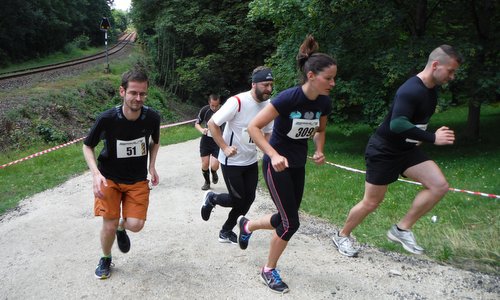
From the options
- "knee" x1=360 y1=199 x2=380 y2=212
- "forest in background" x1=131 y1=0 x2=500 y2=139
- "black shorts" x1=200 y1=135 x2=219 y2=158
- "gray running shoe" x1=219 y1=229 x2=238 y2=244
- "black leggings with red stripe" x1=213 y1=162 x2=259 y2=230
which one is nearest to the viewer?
"knee" x1=360 y1=199 x2=380 y2=212

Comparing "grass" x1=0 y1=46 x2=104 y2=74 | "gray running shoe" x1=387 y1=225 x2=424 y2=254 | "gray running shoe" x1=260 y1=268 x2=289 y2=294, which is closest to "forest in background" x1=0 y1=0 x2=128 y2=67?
"grass" x1=0 y1=46 x2=104 y2=74

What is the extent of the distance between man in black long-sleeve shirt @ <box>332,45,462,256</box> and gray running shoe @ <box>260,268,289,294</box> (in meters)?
1.12

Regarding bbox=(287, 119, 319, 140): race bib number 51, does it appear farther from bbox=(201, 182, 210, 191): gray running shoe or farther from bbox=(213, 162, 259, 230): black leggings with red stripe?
bbox=(201, 182, 210, 191): gray running shoe

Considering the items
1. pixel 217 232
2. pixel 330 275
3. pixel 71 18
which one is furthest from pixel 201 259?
pixel 71 18

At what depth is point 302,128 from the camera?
4.03 m

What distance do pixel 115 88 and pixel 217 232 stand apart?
64.8ft

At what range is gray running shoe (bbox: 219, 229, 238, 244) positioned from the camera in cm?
542

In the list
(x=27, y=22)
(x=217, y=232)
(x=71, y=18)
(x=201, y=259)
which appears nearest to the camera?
(x=201, y=259)

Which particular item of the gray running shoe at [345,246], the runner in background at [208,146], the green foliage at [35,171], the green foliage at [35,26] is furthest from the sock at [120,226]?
the green foliage at [35,26]

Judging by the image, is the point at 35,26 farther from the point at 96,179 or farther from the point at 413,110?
the point at 413,110

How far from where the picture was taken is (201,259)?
Answer: 16.1 ft

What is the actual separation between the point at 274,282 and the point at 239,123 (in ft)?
5.94

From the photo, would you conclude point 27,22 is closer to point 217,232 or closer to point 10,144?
point 10,144

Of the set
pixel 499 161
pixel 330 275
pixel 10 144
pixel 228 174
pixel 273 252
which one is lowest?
pixel 10 144
